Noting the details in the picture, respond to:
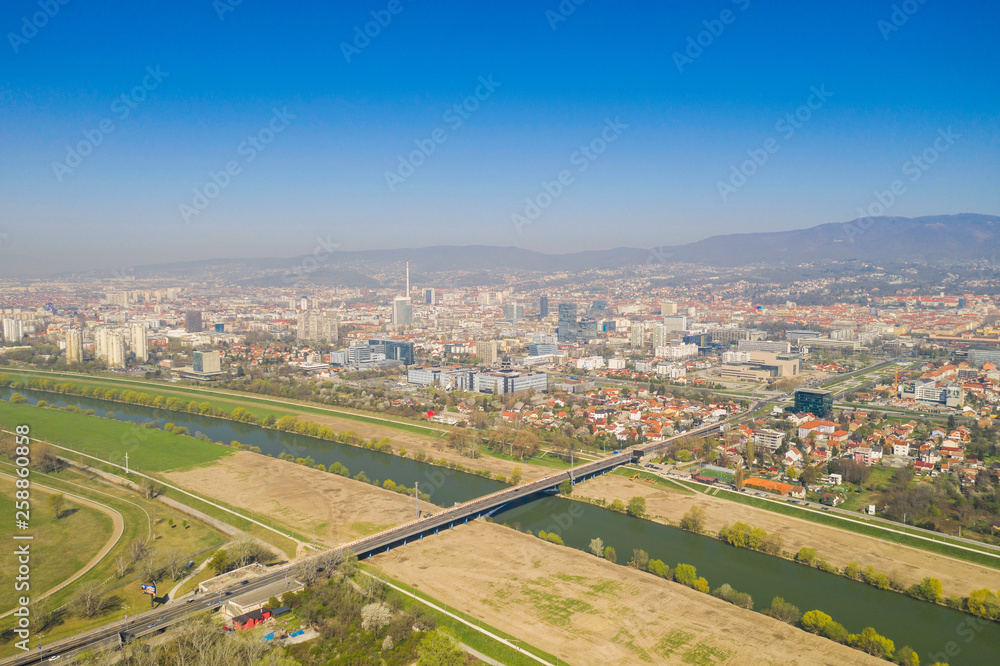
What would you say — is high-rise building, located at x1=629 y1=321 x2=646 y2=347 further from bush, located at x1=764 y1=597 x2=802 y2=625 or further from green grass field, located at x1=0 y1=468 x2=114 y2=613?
green grass field, located at x1=0 y1=468 x2=114 y2=613

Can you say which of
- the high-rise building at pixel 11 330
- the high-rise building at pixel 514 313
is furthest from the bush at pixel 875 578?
the high-rise building at pixel 11 330

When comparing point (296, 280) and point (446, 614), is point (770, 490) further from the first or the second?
point (296, 280)

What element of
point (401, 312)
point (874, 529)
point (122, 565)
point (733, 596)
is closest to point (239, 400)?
point (122, 565)

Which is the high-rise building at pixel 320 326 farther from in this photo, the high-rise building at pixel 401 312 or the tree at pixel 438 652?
the tree at pixel 438 652

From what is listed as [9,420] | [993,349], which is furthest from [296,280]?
[993,349]

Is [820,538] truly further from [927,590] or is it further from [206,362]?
[206,362]
